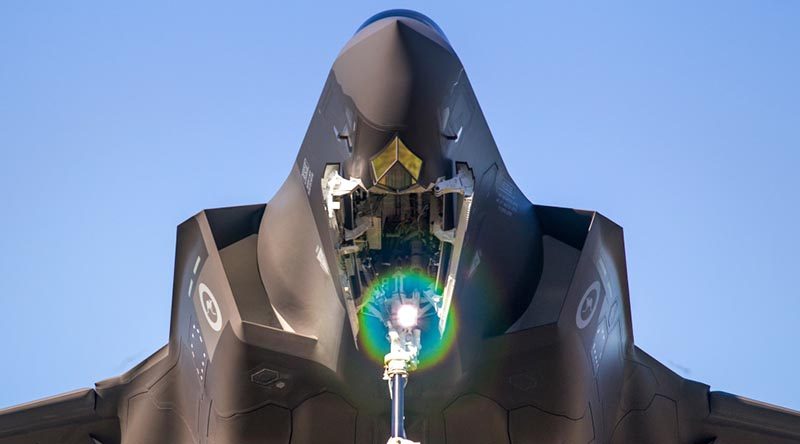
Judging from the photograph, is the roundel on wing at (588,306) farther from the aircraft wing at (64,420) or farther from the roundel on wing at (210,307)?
the aircraft wing at (64,420)

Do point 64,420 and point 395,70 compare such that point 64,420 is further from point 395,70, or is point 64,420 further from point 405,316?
point 395,70

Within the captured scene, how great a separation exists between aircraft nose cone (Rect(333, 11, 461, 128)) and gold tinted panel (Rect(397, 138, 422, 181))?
0.66 ft

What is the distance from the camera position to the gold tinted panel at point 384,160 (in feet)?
37.7

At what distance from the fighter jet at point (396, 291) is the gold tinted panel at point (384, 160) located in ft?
0.07

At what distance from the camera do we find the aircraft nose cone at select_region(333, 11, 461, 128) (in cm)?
1155

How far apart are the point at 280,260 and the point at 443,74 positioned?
9.11 feet

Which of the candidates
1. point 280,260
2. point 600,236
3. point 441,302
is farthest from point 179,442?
point 600,236

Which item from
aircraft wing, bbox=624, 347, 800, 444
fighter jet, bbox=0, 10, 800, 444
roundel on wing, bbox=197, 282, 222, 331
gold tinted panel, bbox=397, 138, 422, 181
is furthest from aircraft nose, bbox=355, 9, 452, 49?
aircraft wing, bbox=624, 347, 800, 444

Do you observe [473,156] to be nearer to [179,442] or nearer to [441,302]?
[441,302]

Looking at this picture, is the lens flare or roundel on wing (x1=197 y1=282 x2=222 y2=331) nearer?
the lens flare

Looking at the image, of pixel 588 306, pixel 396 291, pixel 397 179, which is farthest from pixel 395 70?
pixel 588 306

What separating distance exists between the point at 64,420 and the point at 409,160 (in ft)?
21.3

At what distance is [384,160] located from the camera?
11.5 meters

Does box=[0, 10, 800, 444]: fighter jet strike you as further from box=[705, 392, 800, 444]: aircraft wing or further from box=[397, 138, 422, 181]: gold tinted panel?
box=[705, 392, 800, 444]: aircraft wing
